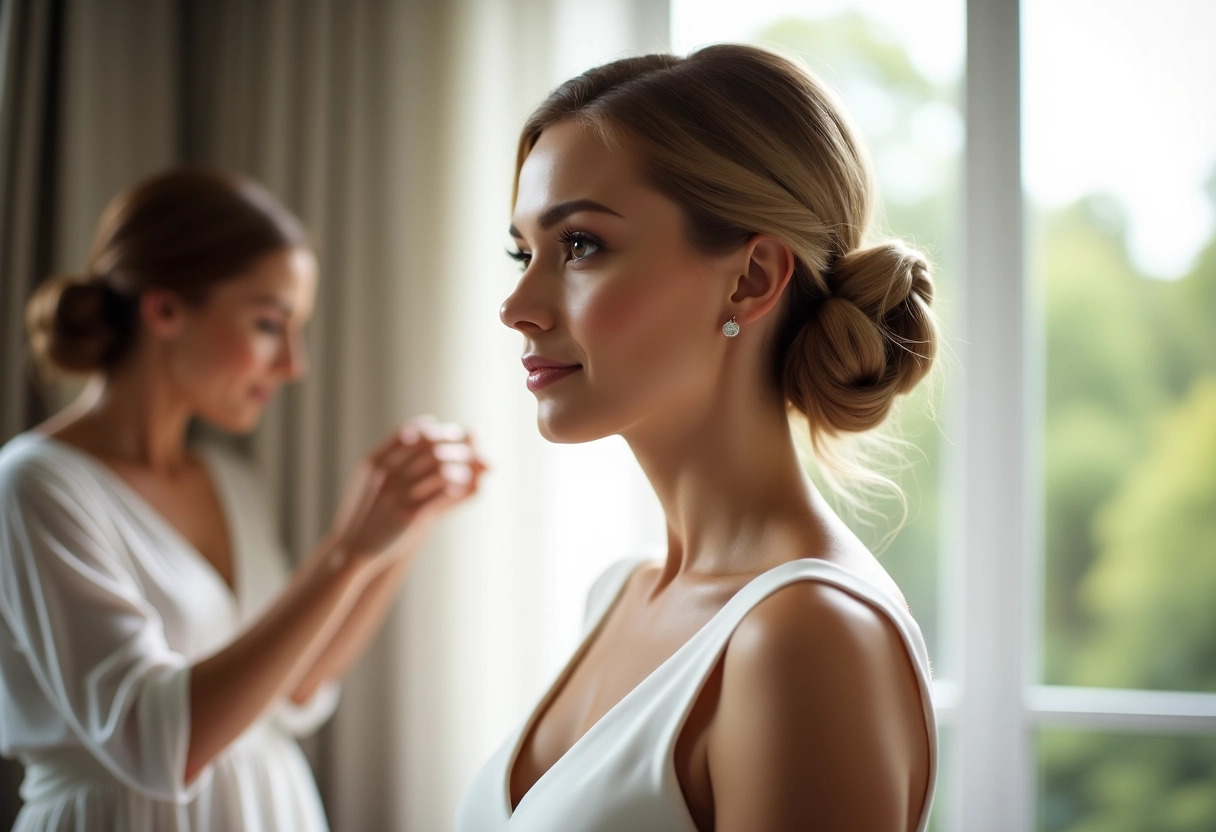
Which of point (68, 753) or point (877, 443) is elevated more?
point (877, 443)

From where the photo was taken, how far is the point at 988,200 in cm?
181

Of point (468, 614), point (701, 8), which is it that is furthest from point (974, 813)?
point (701, 8)

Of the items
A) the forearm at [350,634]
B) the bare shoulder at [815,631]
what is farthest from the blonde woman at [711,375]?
the forearm at [350,634]

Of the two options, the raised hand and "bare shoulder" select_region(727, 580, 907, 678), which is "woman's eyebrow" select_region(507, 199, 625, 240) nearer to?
"bare shoulder" select_region(727, 580, 907, 678)

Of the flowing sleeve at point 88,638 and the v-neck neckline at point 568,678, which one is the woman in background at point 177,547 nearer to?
the flowing sleeve at point 88,638

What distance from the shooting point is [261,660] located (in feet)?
4.27

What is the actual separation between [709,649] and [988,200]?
4.45 feet

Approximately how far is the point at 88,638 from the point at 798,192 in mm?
1084

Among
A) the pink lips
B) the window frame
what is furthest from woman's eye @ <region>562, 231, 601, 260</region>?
the window frame

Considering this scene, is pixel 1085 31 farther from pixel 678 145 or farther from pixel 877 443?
pixel 678 145

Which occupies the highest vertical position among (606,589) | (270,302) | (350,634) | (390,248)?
(390,248)

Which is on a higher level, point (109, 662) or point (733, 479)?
point (733, 479)

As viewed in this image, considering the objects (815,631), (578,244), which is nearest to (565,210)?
(578,244)

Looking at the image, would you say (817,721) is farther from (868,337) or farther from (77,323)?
(77,323)
